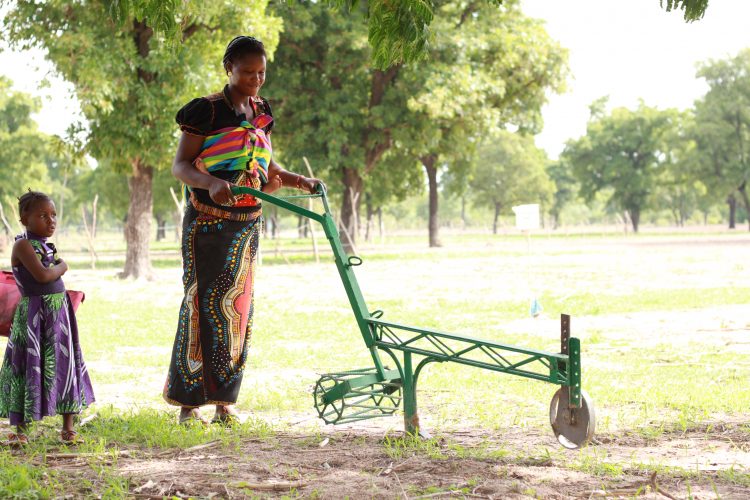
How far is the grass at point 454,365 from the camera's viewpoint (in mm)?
4480

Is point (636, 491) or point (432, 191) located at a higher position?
point (432, 191)

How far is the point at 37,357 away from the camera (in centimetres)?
440

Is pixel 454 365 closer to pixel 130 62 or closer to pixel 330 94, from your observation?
pixel 130 62

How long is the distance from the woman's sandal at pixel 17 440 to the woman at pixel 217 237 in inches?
31.7

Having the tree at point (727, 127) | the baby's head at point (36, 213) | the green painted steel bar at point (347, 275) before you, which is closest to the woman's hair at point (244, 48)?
the green painted steel bar at point (347, 275)

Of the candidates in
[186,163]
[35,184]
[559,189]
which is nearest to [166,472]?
[186,163]

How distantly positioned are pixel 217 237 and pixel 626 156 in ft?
233

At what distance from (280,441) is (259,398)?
4.52ft

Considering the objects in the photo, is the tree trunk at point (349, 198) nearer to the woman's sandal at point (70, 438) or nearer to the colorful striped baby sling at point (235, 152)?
the colorful striped baby sling at point (235, 152)

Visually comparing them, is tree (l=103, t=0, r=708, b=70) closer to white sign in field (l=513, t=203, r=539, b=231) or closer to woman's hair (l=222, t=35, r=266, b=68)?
woman's hair (l=222, t=35, r=266, b=68)

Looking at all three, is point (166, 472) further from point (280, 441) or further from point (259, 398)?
point (259, 398)

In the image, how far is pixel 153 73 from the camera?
17.0 m

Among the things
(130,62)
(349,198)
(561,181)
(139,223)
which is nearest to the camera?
(130,62)

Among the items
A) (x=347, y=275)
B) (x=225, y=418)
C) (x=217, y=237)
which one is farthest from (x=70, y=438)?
(x=347, y=275)
